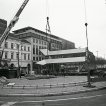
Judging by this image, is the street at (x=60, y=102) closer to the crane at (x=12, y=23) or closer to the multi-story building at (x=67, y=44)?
the crane at (x=12, y=23)

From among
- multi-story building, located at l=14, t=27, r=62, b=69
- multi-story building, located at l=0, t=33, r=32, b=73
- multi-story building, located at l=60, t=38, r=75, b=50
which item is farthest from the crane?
multi-story building, located at l=60, t=38, r=75, b=50

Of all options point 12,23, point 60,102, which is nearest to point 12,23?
point 12,23

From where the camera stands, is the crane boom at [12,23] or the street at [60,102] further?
the crane boom at [12,23]

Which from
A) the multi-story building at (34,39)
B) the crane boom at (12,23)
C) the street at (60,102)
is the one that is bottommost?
the street at (60,102)

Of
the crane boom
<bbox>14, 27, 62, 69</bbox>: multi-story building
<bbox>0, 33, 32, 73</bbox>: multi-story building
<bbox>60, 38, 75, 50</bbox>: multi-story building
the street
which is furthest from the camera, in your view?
<bbox>60, 38, 75, 50</bbox>: multi-story building

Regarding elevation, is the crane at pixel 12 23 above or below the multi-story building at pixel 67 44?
below

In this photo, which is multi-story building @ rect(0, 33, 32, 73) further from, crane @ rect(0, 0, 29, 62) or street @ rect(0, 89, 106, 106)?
street @ rect(0, 89, 106, 106)

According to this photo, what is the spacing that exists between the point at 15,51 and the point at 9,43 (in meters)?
3.97

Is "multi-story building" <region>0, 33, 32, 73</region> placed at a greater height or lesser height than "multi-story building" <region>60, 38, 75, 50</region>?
lesser

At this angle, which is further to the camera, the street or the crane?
the crane

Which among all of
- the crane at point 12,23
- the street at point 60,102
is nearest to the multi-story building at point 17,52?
the crane at point 12,23

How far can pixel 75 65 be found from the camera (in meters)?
60.8

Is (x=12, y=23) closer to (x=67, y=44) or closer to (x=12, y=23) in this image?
(x=12, y=23)

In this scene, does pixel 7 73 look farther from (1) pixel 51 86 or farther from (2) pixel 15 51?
(2) pixel 15 51
